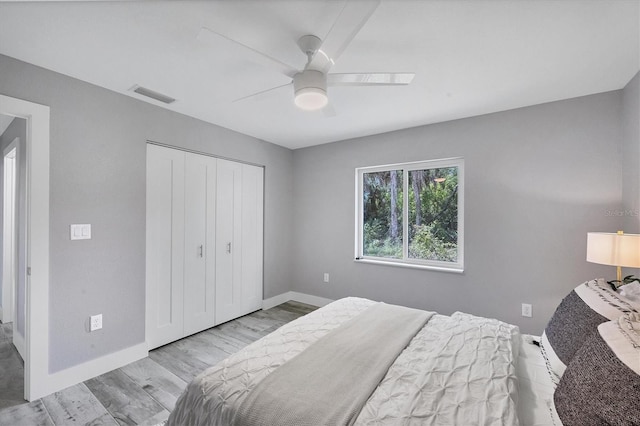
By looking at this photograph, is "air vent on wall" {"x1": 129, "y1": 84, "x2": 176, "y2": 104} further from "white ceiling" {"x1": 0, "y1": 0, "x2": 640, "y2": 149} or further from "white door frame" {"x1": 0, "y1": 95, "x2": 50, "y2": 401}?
"white door frame" {"x1": 0, "y1": 95, "x2": 50, "y2": 401}

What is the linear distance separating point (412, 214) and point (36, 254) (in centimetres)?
357

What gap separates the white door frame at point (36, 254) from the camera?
1990mm

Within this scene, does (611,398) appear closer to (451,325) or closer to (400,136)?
(451,325)

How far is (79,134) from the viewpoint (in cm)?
224

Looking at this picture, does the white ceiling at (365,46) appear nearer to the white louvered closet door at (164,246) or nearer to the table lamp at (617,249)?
the white louvered closet door at (164,246)

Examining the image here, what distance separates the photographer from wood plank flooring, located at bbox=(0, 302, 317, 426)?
1.84m

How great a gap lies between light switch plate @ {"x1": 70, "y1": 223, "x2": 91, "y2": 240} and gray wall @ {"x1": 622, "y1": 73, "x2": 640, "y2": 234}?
4.31m

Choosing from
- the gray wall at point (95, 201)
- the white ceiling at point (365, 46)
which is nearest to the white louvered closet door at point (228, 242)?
the gray wall at point (95, 201)

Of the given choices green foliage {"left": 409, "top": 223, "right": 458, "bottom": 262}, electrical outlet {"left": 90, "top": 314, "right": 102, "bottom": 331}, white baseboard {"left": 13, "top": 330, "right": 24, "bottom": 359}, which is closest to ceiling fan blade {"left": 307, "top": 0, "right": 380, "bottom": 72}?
green foliage {"left": 409, "top": 223, "right": 458, "bottom": 262}

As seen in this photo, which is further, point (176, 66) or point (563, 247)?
point (563, 247)

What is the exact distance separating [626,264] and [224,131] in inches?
150

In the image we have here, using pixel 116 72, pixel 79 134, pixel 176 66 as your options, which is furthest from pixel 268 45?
pixel 79 134

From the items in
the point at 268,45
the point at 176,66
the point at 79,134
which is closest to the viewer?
the point at 268,45

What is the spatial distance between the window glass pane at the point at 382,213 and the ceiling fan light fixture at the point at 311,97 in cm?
220
